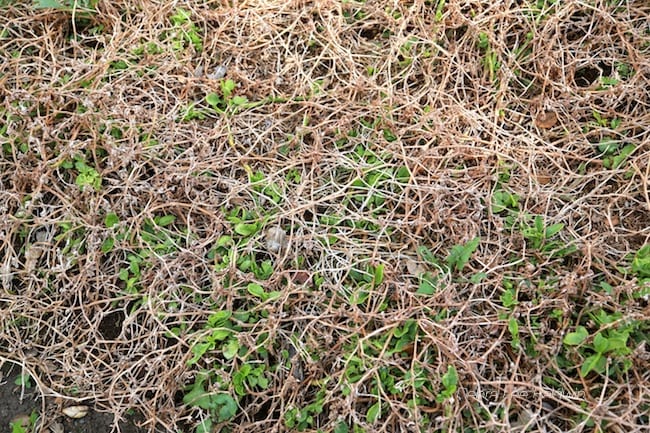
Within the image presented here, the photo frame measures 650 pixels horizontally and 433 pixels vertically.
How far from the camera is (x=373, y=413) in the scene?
68.1 inches

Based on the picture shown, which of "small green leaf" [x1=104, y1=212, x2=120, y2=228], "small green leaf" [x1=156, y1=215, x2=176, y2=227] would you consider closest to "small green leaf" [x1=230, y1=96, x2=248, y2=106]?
"small green leaf" [x1=156, y1=215, x2=176, y2=227]

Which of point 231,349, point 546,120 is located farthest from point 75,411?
point 546,120

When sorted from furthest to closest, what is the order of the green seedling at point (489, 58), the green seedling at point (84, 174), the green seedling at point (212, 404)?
1. the green seedling at point (489, 58)
2. the green seedling at point (84, 174)
3. the green seedling at point (212, 404)

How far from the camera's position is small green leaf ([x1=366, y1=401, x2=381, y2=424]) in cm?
172

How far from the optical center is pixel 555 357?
5.78 feet

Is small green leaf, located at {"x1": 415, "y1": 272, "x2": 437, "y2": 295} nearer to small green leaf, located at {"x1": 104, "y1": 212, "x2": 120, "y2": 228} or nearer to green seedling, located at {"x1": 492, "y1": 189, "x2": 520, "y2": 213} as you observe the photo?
green seedling, located at {"x1": 492, "y1": 189, "x2": 520, "y2": 213}

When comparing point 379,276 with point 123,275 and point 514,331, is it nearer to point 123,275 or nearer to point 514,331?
point 514,331

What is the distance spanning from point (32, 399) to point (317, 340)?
3.01ft

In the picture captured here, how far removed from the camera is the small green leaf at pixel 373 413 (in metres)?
1.72

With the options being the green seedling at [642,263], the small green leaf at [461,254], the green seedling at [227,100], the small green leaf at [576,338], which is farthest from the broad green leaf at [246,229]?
the green seedling at [642,263]

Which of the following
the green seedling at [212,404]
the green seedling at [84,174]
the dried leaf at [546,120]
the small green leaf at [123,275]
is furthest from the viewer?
the dried leaf at [546,120]

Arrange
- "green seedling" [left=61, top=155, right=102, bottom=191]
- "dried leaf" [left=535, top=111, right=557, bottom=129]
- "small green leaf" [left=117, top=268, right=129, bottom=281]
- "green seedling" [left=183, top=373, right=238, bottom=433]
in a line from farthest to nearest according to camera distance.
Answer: "dried leaf" [left=535, top=111, right=557, bottom=129] → "green seedling" [left=61, top=155, right=102, bottom=191] → "small green leaf" [left=117, top=268, right=129, bottom=281] → "green seedling" [left=183, top=373, right=238, bottom=433]

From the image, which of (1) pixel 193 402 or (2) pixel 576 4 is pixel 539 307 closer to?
(1) pixel 193 402

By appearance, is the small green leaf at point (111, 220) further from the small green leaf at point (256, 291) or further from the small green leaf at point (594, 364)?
the small green leaf at point (594, 364)
